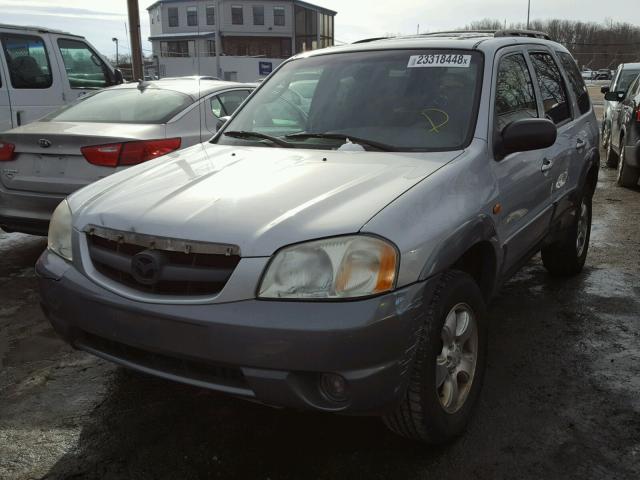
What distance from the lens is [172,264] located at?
2.41 metres

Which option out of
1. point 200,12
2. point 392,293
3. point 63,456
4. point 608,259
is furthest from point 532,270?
point 200,12

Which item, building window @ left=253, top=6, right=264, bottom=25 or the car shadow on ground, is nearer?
the car shadow on ground

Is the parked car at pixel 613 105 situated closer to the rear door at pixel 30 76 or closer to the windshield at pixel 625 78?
the windshield at pixel 625 78

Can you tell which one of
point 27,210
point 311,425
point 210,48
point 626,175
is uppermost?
point 210,48

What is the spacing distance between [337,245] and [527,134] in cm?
131

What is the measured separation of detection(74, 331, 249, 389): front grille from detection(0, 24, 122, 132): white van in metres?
5.63

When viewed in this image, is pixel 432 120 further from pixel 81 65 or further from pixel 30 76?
pixel 81 65

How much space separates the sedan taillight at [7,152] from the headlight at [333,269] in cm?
387

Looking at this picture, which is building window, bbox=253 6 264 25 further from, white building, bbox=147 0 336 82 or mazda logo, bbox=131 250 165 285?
mazda logo, bbox=131 250 165 285

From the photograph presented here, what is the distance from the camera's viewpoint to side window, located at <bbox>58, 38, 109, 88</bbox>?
8250 mm

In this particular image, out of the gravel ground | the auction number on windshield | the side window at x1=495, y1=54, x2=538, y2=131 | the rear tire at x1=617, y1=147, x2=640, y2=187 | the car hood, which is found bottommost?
the rear tire at x1=617, y1=147, x2=640, y2=187

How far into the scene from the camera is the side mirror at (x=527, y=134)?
307 centimetres

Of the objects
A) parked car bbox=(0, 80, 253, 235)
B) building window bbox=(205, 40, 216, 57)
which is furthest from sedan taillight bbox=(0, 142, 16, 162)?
building window bbox=(205, 40, 216, 57)

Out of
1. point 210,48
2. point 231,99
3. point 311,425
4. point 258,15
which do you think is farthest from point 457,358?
point 258,15
